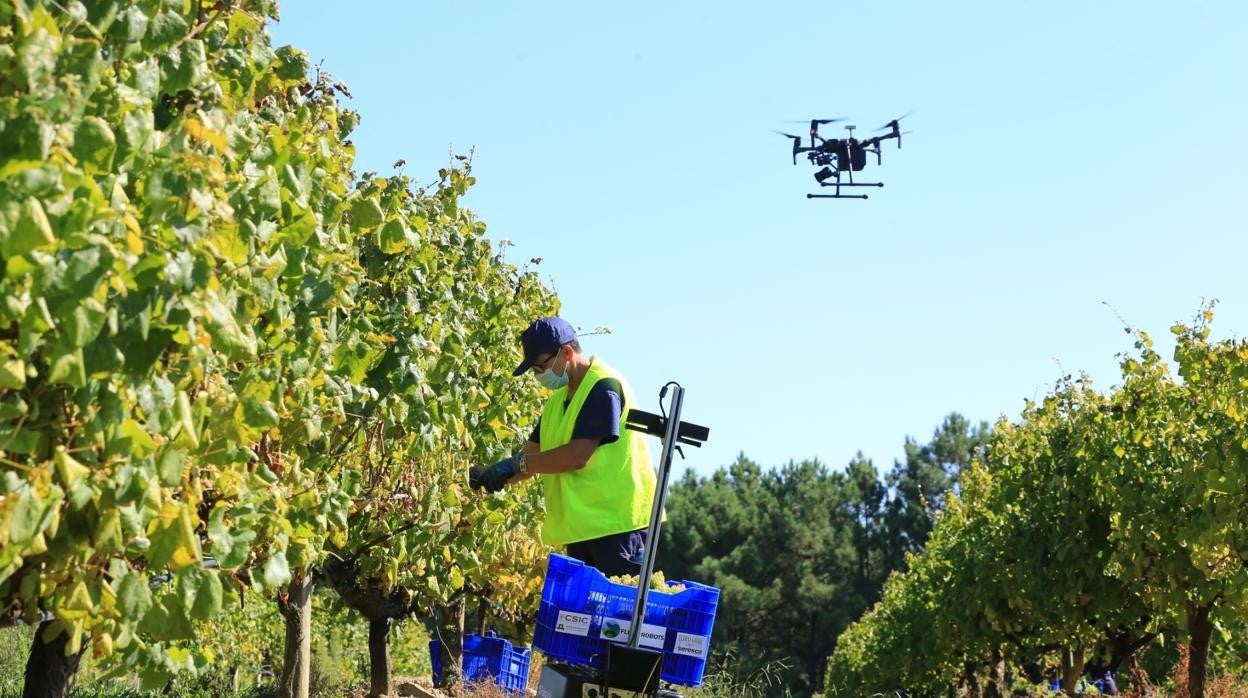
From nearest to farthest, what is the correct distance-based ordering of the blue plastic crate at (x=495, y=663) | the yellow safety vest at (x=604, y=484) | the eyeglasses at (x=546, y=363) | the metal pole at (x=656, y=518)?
the metal pole at (x=656, y=518) < the yellow safety vest at (x=604, y=484) < the eyeglasses at (x=546, y=363) < the blue plastic crate at (x=495, y=663)

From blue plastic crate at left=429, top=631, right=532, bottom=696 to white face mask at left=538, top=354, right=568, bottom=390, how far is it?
4.36 meters

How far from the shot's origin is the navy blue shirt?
540 cm

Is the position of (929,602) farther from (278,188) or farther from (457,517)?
(278,188)

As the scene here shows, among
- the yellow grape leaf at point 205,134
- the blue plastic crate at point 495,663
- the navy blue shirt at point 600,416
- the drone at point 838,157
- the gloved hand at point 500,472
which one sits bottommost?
the blue plastic crate at point 495,663

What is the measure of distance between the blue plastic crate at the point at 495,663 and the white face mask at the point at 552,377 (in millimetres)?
4356

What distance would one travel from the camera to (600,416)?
5.41 metres

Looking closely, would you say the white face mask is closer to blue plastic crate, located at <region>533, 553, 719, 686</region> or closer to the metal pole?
the metal pole

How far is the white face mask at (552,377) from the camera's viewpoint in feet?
18.7

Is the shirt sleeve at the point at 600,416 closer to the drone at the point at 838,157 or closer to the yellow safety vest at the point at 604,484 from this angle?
the yellow safety vest at the point at 604,484

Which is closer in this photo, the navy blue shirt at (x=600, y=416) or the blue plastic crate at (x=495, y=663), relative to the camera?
the navy blue shirt at (x=600, y=416)

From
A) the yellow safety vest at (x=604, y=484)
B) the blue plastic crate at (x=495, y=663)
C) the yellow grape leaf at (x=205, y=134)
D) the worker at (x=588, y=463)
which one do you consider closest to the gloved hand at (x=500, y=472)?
the worker at (x=588, y=463)

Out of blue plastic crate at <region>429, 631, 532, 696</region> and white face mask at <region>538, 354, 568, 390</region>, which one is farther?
blue plastic crate at <region>429, 631, 532, 696</region>

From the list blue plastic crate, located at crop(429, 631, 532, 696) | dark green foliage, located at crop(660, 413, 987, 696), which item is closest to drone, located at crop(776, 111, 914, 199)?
blue plastic crate, located at crop(429, 631, 532, 696)

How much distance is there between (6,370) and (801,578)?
5679 cm
